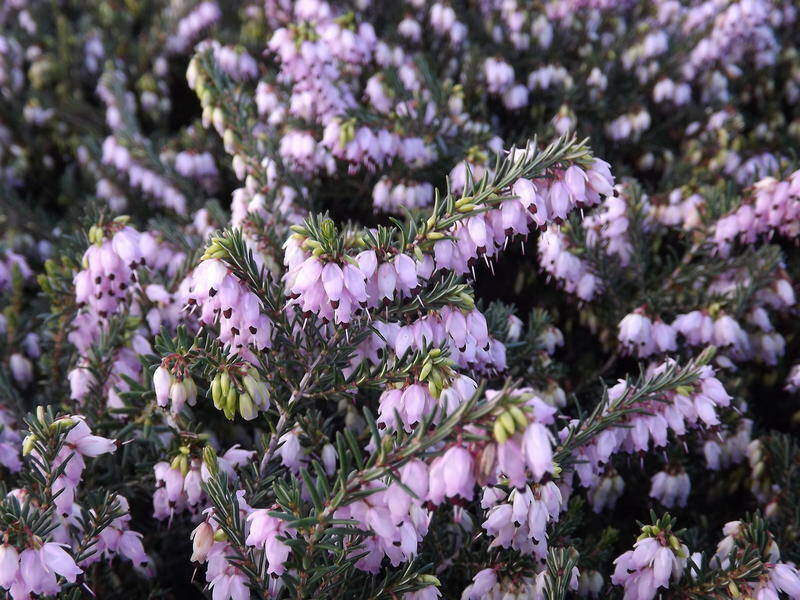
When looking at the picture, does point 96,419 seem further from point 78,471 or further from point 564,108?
point 564,108

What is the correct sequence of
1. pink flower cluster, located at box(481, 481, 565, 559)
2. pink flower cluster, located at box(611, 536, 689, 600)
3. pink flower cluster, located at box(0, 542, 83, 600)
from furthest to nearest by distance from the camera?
pink flower cluster, located at box(611, 536, 689, 600), pink flower cluster, located at box(481, 481, 565, 559), pink flower cluster, located at box(0, 542, 83, 600)

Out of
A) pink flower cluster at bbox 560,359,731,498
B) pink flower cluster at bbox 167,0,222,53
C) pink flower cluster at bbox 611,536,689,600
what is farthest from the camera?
pink flower cluster at bbox 167,0,222,53

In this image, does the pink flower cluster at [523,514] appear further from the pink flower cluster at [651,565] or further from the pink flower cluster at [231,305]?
the pink flower cluster at [231,305]

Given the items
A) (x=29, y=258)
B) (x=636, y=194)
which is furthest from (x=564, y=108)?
(x=29, y=258)

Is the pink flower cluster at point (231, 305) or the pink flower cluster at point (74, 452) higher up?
the pink flower cluster at point (231, 305)

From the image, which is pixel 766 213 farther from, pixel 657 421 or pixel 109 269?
pixel 109 269

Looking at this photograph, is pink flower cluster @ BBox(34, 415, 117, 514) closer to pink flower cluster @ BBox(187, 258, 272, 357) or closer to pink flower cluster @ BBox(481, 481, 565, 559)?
pink flower cluster @ BBox(187, 258, 272, 357)

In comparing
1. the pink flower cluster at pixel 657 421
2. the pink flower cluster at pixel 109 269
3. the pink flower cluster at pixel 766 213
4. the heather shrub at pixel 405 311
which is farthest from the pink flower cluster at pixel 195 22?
the pink flower cluster at pixel 657 421

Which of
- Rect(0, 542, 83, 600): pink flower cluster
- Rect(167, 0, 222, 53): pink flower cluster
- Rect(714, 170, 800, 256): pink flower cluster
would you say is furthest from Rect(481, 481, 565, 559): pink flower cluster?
Rect(167, 0, 222, 53): pink flower cluster

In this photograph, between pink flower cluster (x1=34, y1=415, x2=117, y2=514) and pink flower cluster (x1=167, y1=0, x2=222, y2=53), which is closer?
pink flower cluster (x1=34, y1=415, x2=117, y2=514)

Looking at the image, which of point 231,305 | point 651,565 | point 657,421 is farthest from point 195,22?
point 651,565
